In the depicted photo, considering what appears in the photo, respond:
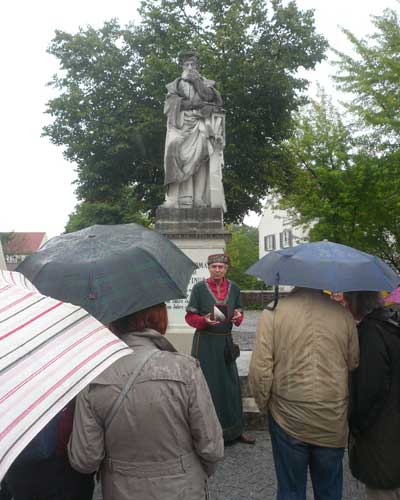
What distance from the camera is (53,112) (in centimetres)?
2264

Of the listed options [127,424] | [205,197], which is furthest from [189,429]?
[205,197]

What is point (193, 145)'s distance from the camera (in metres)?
7.53

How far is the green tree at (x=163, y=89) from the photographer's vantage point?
20.8 m

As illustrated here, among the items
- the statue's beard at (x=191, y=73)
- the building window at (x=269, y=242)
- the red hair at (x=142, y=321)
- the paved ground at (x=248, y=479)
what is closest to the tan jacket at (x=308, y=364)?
the red hair at (x=142, y=321)

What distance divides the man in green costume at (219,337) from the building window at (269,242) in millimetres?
41628

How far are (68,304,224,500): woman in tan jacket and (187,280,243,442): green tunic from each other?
8.49 feet

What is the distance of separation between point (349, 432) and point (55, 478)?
5.35ft

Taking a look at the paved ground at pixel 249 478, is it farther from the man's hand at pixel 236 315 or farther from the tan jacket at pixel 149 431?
the tan jacket at pixel 149 431

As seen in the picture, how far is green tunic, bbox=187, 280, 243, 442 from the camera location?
4.55m

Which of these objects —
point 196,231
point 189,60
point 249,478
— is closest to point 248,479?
point 249,478

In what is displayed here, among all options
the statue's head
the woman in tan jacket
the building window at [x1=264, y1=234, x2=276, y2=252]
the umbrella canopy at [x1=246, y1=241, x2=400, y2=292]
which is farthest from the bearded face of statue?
the building window at [x1=264, y1=234, x2=276, y2=252]

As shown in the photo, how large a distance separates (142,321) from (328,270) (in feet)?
3.91

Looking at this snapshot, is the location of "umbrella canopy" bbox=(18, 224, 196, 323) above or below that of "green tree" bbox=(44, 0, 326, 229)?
below

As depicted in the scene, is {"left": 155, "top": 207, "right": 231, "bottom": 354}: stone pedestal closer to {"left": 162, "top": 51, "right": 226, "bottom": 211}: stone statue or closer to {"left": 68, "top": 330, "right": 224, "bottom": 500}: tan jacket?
{"left": 162, "top": 51, "right": 226, "bottom": 211}: stone statue
